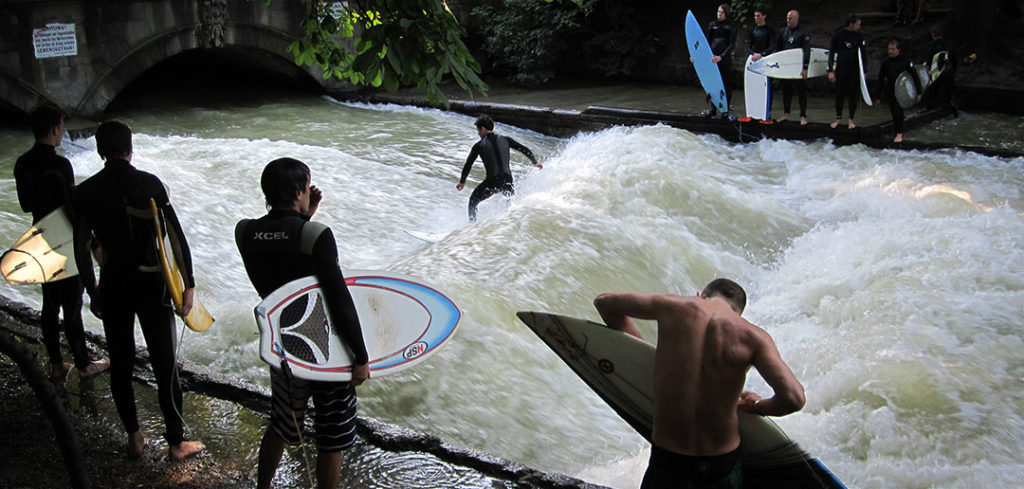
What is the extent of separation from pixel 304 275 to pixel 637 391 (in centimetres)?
128

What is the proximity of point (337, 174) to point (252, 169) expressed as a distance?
1092 mm

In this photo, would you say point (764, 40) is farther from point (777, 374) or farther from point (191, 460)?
point (191, 460)

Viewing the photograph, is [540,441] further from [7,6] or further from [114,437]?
[7,6]

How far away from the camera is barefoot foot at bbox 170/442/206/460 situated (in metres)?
3.74

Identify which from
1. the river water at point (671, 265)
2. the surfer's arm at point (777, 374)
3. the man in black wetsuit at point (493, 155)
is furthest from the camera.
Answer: the man in black wetsuit at point (493, 155)

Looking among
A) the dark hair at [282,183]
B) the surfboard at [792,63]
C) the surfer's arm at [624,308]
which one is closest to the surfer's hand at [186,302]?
the dark hair at [282,183]

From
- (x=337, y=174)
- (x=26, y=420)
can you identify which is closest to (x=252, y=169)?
(x=337, y=174)

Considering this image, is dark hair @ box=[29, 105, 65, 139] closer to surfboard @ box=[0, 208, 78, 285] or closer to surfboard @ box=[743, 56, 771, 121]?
surfboard @ box=[0, 208, 78, 285]

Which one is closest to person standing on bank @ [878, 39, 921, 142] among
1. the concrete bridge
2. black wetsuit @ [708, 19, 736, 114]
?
black wetsuit @ [708, 19, 736, 114]

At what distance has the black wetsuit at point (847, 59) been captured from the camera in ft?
35.3

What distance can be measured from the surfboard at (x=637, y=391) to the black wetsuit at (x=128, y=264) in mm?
1558

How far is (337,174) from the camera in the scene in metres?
11.1

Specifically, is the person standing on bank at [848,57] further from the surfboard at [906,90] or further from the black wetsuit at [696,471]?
the black wetsuit at [696,471]

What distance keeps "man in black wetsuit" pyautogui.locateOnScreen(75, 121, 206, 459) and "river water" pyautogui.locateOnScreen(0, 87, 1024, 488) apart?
5.18 feet
